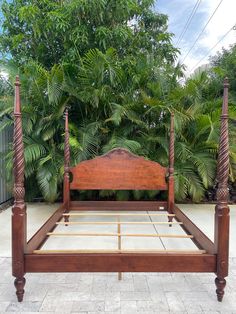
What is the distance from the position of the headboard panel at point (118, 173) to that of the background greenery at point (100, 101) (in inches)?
34.5

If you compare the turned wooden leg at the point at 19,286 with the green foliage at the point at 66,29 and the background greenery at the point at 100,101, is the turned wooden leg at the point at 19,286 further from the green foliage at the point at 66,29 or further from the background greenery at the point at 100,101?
the green foliage at the point at 66,29

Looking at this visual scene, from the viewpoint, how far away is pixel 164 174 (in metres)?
3.40

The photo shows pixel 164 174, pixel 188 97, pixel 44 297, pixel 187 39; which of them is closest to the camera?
pixel 44 297

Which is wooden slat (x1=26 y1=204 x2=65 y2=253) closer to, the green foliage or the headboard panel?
the headboard panel

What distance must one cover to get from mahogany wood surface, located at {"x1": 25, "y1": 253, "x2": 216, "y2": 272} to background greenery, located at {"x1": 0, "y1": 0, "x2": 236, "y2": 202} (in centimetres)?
241

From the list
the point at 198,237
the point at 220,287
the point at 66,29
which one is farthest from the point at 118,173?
the point at 66,29

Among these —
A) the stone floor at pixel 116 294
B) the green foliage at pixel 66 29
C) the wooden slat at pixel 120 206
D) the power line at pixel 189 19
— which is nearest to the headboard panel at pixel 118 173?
the wooden slat at pixel 120 206

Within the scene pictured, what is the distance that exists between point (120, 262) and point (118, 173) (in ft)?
5.01

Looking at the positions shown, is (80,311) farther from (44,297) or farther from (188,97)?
(188,97)

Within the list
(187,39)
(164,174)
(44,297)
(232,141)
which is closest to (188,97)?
(232,141)

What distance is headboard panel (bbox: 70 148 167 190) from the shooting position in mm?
3314

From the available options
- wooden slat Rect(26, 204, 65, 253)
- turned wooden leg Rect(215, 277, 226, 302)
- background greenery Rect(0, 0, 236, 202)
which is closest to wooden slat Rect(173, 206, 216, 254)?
turned wooden leg Rect(215, 277, 226, 302)

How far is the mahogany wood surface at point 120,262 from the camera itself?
1.87 m

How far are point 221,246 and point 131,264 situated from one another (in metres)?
0.60
